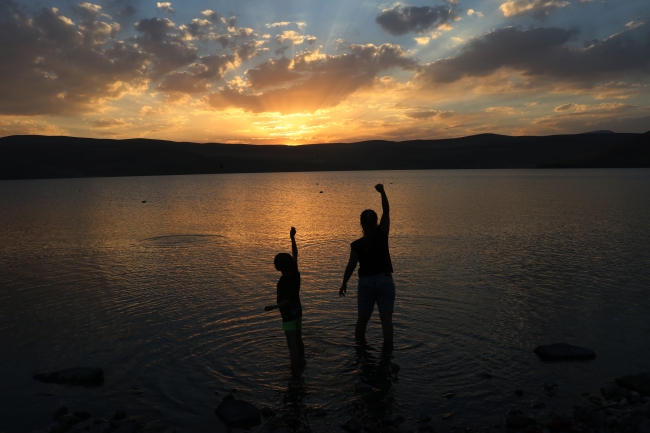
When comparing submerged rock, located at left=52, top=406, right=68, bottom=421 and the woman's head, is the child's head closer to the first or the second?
the woman's head

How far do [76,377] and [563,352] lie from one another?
6.94 metres

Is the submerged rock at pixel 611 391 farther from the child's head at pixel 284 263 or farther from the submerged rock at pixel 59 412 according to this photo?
the submerged rock at pixel 59 412

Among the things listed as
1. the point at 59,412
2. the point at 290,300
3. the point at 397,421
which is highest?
the point at 290,300

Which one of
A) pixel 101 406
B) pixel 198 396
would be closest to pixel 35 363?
pixel 101 406

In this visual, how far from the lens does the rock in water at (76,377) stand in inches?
275

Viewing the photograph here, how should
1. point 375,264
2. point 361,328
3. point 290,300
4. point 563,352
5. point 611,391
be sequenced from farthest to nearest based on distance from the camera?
point 361,328 → point 563,352 → point 375,264 → point 290,300 → point 611,391

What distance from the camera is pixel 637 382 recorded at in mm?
6391

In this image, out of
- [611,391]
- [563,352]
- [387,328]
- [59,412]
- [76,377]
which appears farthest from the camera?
[387,328]

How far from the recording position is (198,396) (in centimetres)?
659

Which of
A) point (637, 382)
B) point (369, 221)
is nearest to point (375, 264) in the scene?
point (369, 221)

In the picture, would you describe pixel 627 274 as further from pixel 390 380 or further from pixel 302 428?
pixel 302 428

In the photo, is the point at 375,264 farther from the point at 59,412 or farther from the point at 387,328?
the point at 59,412

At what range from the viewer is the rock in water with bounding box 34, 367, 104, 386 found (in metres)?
6.98

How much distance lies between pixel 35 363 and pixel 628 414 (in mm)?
7970
